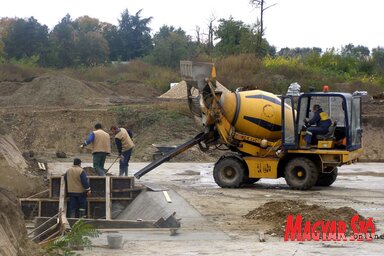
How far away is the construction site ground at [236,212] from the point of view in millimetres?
13352

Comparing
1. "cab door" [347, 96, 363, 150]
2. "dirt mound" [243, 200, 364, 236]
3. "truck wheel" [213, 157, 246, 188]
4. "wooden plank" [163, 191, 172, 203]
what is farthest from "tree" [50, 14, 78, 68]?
"dirt mound" [243, 200, 364, 236]

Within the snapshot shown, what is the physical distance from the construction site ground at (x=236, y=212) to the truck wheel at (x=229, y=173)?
0.82 feet

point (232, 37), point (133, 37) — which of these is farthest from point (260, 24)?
point (133, 37)

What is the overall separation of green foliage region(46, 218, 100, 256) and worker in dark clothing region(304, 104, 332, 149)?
9375 millimetres

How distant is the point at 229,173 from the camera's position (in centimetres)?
2230

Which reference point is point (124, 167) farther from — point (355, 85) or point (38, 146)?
point (355, 85)

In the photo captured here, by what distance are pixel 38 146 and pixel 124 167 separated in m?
13.2

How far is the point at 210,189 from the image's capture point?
22094 mm

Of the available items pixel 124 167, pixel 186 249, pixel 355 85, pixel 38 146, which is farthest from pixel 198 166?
pixel 355 85

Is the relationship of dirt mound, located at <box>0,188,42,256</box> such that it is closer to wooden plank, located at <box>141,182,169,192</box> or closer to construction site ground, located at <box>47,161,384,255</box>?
construction site ground, located at <box>47,161,384,255</box>

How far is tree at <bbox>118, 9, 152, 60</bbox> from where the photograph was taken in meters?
85.6

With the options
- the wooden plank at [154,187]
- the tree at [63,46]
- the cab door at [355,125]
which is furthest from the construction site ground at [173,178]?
the tree at [63,46]

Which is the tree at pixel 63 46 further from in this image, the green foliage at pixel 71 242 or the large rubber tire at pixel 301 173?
the green foliage at pixel 71 242

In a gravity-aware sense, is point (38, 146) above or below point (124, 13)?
below
